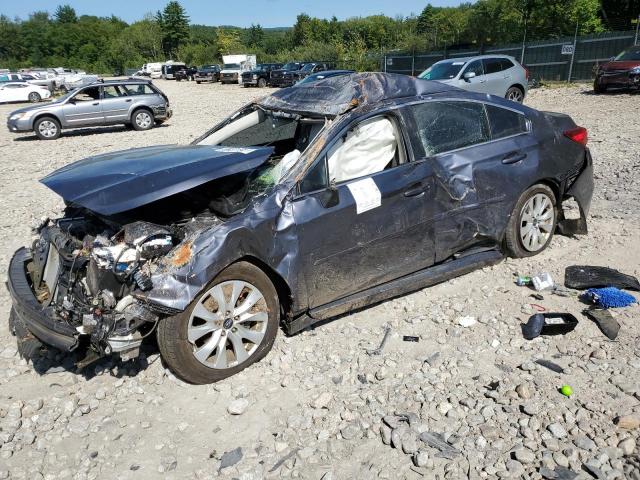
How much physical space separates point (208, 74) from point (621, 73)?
36363mm

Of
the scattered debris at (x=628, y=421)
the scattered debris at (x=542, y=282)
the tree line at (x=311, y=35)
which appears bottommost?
the scattered debris at (x=628, y=421)

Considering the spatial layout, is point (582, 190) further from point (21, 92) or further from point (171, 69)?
point (171, 69)

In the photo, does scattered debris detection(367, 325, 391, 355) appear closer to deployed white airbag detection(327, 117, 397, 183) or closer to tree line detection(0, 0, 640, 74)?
deployed white airbag detection(327, 117, 397, 183)

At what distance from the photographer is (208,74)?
4731 centimetres

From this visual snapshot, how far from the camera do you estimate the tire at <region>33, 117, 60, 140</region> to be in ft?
54.1

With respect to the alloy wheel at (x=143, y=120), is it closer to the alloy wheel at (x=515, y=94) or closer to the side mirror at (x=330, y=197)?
the alloy wheel at (x=515, y=94)

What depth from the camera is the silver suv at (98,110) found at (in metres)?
16.5

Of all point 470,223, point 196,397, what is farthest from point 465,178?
point 196,397

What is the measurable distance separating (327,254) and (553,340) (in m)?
1.74

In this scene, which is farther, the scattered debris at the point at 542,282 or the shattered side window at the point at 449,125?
the scattered debris at the point at 542,282

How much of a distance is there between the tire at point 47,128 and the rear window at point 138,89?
2345 millimetres

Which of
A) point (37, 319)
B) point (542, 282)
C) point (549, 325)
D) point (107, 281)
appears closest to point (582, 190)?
point (542, 282)

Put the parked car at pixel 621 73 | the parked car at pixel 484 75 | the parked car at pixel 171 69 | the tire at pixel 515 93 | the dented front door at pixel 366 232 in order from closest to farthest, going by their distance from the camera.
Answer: the dented front door at pixel 366 232, the parked car at pixel 484 75, the tire at pixel 515 93, the parked car at pixel 621 73, the parked car at pixel 171 69

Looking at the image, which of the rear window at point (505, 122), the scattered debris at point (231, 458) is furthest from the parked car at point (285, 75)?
the scattered debris at point (231, 458)
